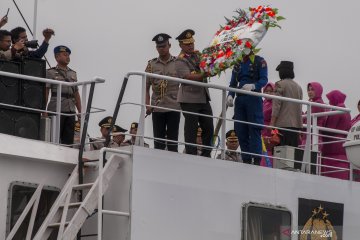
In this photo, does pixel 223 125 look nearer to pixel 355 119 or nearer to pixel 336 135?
pixel 336 135

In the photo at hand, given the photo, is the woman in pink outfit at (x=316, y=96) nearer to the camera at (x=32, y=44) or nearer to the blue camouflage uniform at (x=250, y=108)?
the blue camouflage uniform at (x=250, y=108)

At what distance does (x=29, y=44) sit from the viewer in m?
15.4

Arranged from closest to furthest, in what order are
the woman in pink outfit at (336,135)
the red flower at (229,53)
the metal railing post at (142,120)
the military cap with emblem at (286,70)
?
the metal railing post at (142,120) → the red flower at (229,53) → the military cap with emblem at (286,70) → the woman in pink outfit at (336,135)

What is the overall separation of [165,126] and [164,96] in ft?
1.29

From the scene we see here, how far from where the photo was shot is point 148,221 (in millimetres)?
14359

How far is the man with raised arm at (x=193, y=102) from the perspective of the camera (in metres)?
15.3

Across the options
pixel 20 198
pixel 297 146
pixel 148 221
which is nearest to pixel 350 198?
pixel 297 146

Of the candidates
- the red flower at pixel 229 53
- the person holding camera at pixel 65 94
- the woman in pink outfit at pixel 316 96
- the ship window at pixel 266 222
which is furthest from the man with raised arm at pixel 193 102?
the woman in pink outfit at pixel 316 96

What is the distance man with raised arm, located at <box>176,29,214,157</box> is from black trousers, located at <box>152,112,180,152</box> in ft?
0.43

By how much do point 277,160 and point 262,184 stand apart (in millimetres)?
858

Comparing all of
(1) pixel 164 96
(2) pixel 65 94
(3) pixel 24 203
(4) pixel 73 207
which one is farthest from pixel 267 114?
(3) pixel 24 203

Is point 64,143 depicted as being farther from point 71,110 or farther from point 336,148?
point 336,148

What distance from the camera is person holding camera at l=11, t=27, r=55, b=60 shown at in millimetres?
15320

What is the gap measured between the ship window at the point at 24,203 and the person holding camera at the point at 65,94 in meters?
1.27
